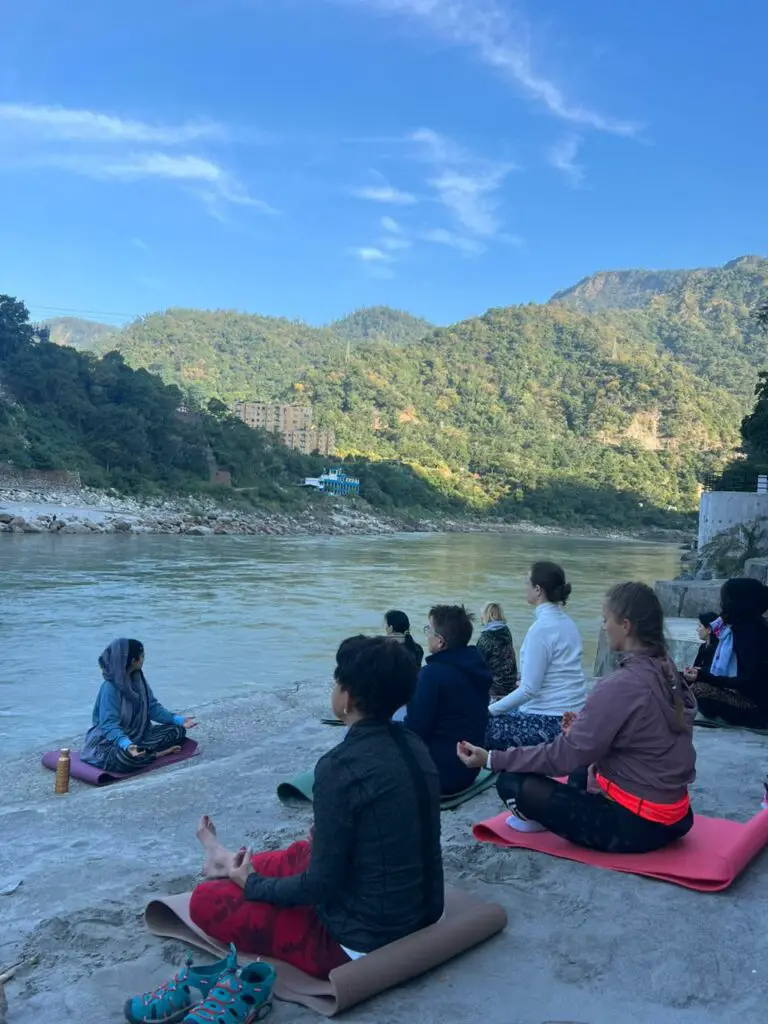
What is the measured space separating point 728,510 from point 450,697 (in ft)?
71.9

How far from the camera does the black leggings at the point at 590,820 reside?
302 cm

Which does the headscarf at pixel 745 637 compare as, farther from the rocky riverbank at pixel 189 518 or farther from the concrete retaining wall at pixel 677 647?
the rocky riverbank at pixel 189 518

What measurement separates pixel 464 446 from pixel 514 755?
99484 mm

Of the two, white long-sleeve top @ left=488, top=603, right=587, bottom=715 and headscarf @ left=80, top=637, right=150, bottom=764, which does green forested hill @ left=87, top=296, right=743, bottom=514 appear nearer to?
headscarf @ left=80, top=637, right=150, bottom=764

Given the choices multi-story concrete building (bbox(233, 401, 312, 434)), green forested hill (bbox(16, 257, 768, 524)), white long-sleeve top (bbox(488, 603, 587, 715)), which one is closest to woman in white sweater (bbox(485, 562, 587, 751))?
white long-sleeve top (bbox(488, 603, 587, 715))

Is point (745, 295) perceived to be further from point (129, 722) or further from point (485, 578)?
point (129, 722)

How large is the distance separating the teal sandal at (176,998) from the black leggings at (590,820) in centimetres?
133

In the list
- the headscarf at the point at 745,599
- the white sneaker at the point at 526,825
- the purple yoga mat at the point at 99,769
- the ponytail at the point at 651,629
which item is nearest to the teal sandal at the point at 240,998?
the white sneaker at the point at 526,825

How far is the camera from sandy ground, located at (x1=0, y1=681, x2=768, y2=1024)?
2240 millimetres

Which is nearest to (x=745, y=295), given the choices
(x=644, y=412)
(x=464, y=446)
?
(x=644, y=412)

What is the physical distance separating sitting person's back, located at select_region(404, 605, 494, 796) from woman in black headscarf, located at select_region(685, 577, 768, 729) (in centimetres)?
213

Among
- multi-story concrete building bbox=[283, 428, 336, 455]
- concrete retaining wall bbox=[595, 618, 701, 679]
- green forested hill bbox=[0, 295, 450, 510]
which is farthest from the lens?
multi-story concrete building bbox=[283, 428, 336, 455]

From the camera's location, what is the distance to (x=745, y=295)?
7377 inches

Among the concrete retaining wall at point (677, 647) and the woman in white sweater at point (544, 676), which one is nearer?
the woman in white sweater at point (544, 676)
